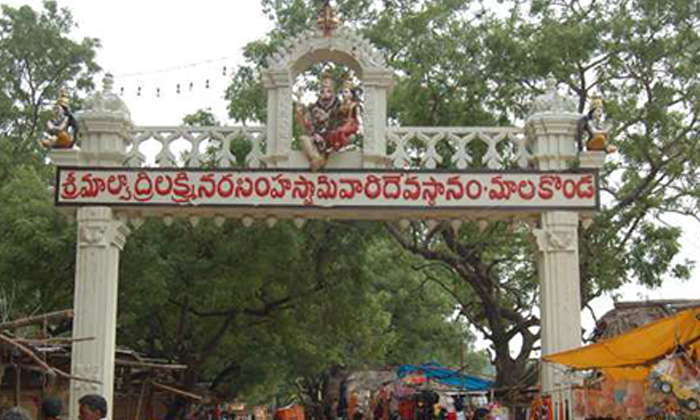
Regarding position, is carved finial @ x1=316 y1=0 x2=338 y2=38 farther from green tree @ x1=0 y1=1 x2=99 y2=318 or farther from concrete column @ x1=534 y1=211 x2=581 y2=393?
green tree @ x1=0 y1=1 x2=99 y2=318

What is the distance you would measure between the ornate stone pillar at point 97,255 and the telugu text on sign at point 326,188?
0.21 m

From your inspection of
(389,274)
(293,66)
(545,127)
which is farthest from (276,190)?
(389,274)

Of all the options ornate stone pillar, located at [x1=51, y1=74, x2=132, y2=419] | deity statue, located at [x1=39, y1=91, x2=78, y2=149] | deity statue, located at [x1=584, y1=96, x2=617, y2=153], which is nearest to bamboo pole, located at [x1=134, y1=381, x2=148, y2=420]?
ornate stone pillar, located at [x1=51, y1=74, x2=132, y2=419]

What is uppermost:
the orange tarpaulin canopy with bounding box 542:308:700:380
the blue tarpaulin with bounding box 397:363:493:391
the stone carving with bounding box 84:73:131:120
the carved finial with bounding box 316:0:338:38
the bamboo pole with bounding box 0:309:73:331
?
the carved finial with bounding box 316:0:338:38

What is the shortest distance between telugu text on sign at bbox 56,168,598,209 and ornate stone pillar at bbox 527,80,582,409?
0.80ft

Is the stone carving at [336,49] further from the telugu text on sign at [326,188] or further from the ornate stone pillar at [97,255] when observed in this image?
the ornate stone pillar at [97,255]

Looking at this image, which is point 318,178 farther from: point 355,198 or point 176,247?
point 176,247

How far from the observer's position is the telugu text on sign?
33.3 feet

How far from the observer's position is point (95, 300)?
33.0 feet

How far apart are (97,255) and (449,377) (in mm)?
8688

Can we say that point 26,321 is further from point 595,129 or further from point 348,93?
point 595,129

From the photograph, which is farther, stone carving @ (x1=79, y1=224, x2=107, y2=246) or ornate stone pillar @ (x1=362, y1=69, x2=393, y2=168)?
ornate stone pillar @ (x1=362, y1=69, x2=393, y2=168)

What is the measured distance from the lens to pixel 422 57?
15.0 m

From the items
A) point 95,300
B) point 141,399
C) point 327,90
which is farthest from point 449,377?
point 95,300
